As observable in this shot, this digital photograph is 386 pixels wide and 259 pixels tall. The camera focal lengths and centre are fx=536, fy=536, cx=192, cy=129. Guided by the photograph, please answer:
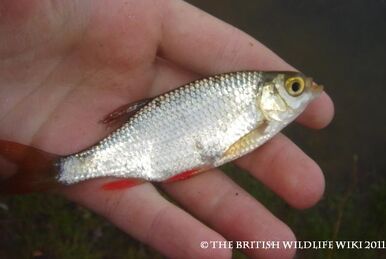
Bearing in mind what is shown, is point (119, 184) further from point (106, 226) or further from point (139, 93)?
point (106, 226)

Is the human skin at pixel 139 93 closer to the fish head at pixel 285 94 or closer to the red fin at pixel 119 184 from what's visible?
the red fin at pixel 119 184

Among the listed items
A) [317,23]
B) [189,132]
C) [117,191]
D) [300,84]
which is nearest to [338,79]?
[317,23]

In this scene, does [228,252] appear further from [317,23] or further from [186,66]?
[317,23]

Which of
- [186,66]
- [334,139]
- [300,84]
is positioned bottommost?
[334,139]

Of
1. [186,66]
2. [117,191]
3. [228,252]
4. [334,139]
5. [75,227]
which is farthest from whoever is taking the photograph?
[334,139]
